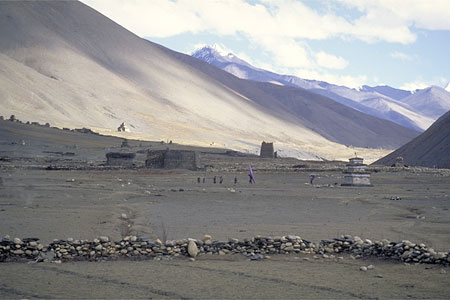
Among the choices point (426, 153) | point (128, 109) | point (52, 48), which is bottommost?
point (426, 153)

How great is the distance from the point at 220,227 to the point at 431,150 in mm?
39225

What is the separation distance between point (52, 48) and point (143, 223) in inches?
4334

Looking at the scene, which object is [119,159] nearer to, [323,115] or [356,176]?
[356,176]

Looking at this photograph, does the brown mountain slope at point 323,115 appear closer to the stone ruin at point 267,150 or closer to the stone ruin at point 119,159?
the stone ruin at point 267,150

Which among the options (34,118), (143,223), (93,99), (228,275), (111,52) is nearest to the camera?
(228,275)

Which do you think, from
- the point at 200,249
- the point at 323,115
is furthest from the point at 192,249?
the point at 323,115

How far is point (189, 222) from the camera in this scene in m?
14.5

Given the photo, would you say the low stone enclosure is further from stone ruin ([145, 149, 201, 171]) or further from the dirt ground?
stone ruin ([145, 149, 201, 171])

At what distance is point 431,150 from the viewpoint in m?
49.7

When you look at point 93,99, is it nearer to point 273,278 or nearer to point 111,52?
point 111,52

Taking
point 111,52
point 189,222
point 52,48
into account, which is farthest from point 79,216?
point 111,52

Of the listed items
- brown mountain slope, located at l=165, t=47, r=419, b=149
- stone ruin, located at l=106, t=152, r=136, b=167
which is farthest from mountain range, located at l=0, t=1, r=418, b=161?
stone ruin, located at l=106, t=152, r=136, b=167

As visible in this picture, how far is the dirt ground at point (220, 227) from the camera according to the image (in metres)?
8.56

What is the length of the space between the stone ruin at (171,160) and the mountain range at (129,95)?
1618 inches
